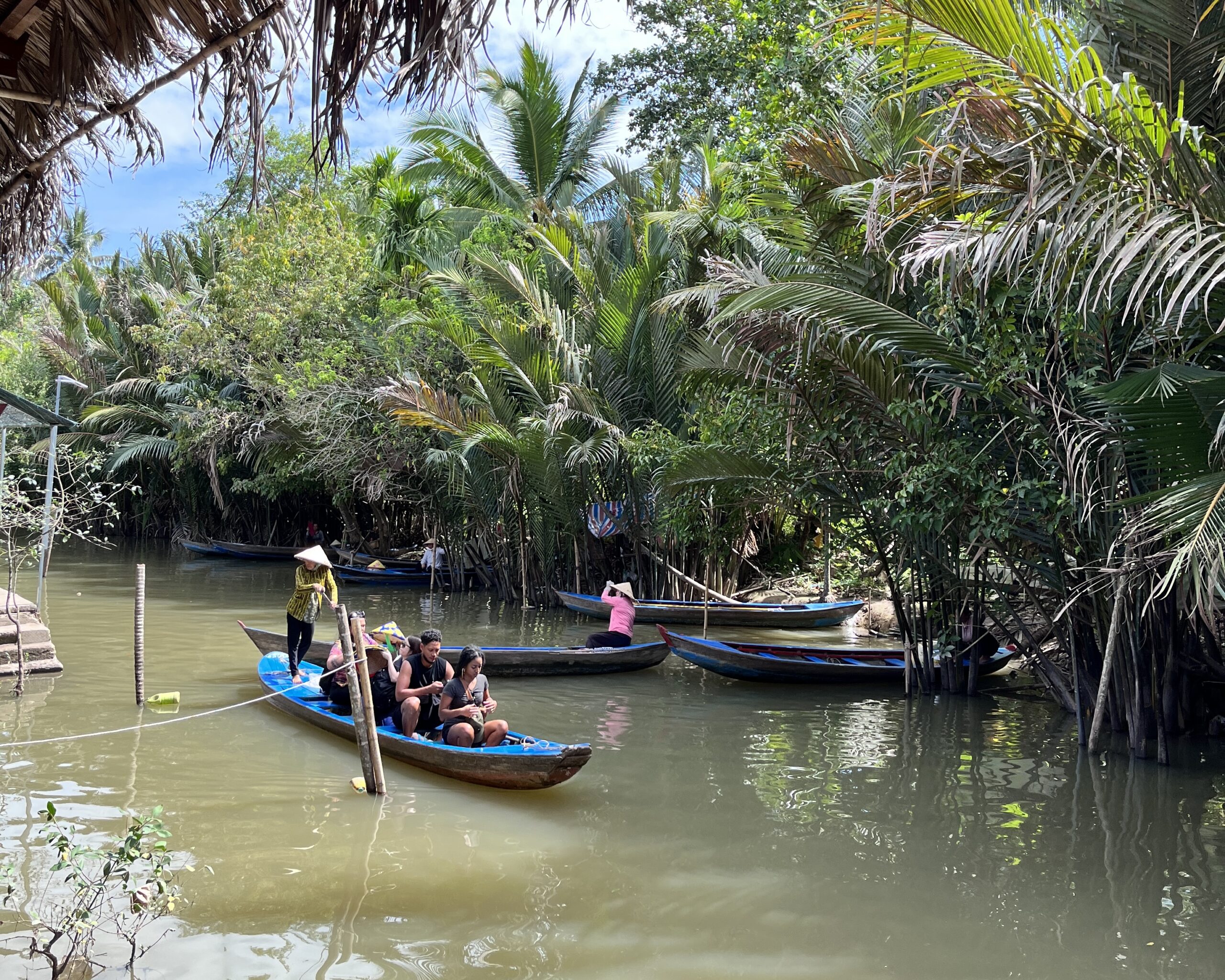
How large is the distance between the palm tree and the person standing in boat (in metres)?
11.0

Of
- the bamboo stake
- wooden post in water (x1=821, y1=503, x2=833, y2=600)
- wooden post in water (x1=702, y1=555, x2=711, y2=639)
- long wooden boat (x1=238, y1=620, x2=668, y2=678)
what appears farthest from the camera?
wooden post in water (x1=702, y1=555, x2=711, y2=639)

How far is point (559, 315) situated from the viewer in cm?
1555

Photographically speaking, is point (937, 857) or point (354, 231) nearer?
point (937, 857)

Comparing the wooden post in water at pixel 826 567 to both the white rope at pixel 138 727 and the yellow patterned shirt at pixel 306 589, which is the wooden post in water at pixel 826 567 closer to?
the yellow patterned shirt at pixel 306 589

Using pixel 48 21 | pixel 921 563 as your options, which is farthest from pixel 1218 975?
pixel 48 21

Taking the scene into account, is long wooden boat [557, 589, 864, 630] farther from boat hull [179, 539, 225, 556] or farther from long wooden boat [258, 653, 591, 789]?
boat hull [179, 539, 225, 556]

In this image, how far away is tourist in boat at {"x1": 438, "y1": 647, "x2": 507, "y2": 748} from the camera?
7.58m

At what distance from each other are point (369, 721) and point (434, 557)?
1437cm

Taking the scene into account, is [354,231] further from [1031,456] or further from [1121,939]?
[1121,939]

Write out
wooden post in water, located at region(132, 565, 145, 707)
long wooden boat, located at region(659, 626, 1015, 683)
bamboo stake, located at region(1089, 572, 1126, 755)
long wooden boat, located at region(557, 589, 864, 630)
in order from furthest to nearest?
1. long wooden boat, located at region(557, 589, 864, 630)
2. long wooden boat, located at region(659, 626, 1015, 683)
3. wooden post in water, located at region(132, 565, 145, 707)
4. bamboo stake, located at region(1089, 572, 1126, 755)

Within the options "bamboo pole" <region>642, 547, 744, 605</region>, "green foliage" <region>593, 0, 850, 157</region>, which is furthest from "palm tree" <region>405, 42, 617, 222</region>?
"bamboo pole" <region>642, 547, 744, 605</region>

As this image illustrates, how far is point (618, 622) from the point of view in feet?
41.4

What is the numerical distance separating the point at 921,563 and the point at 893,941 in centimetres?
531

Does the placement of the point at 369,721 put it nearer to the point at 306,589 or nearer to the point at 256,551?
the point at 306,589
